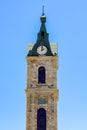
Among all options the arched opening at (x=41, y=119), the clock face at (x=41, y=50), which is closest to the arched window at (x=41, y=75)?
the clock face at (x=41, y=50)

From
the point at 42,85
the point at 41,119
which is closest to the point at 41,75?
the point at 42,85

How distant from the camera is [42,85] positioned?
2400 inches

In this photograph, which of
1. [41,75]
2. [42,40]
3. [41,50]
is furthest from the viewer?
[42,40]

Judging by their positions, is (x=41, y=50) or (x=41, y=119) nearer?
(x=41, y=119)

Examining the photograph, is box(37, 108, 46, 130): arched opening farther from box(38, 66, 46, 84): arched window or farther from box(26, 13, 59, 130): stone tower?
box(38, 66, 46, 84): arched window

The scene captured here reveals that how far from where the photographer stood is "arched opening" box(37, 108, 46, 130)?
5848cm

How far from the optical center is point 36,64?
62344 mm

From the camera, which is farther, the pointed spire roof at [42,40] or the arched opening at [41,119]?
the pointed spire roof at [42,40]

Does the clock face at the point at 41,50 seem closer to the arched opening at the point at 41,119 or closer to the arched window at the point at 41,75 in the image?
the arched window at the point at 41,75

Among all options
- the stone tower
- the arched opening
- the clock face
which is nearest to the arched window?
the stone tower

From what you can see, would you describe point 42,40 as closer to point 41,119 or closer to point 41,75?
point 41,75

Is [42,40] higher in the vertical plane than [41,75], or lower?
higher

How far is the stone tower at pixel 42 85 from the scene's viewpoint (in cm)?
5881

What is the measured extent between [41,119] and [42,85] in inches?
178
